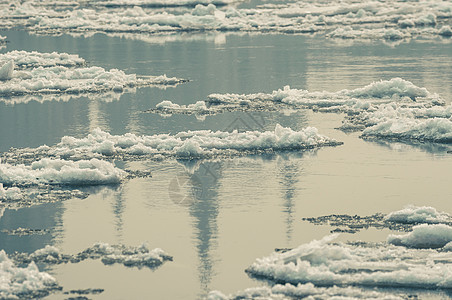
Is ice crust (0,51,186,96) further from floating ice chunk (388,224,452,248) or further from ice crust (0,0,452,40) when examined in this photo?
floating ice chunk (388,224,452,248)

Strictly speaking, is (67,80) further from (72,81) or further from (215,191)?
(215,191)

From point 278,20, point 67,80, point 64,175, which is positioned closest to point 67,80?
point 67,80

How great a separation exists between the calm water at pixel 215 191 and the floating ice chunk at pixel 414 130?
54 centimetres

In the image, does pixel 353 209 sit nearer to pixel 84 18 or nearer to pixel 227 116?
pixel 227 116

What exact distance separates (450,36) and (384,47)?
623cm

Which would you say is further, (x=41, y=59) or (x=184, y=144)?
(x=41, y=59)

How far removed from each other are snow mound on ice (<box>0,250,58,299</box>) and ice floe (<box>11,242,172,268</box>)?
852 mm

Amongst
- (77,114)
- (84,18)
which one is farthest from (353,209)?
(84,18)

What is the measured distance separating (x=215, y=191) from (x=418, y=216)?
4.36 meters

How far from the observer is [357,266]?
50.7ft

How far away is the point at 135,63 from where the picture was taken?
40.8m

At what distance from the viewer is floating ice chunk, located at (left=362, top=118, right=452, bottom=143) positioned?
2545 cm

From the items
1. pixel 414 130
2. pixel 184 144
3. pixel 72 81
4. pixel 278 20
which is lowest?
pixel 184 144

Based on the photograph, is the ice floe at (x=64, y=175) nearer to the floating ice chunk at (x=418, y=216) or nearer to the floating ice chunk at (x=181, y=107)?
the floating ice chunk at (x=418, y=216)
